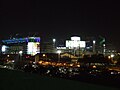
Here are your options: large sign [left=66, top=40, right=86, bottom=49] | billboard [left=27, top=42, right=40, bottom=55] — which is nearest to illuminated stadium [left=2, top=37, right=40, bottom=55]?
billboard [left=27, top=42, right=40, bottom=55]

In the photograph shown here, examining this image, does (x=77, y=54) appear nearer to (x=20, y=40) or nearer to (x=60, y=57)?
(x=60, y=57)

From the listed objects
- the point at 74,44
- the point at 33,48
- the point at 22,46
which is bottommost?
the point at 33,48

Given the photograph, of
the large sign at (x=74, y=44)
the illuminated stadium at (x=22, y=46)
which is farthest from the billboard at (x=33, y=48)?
the large sign at (x=74, y=44)

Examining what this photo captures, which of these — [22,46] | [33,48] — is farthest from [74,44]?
[22,46]

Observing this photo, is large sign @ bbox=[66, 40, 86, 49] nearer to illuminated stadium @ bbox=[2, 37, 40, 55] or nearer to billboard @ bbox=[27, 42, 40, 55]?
billboard @ bbox=[27, 42, 40, 55]

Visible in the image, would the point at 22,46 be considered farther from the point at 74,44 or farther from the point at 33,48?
the point at 74,44

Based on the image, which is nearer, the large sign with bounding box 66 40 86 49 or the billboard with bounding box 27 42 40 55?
the large sign with bounding box 66 40 86 49

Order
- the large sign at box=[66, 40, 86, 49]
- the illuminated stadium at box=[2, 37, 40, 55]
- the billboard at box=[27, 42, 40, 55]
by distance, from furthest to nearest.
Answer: the illuminated stadium at box=[2, 37, 40, 55] → the billboard at box=[27, 42, 40, 55] → the large sign at box=[66, 40, 86, 49]

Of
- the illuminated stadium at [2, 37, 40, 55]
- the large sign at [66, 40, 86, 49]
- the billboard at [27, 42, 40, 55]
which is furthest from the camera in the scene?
the illuminated stadium at [2, 37, 40, 55]

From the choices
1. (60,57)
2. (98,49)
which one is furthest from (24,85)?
(98,49)

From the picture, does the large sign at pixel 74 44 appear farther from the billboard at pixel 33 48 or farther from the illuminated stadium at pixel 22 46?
the illuminated stadium at pixel 22 46

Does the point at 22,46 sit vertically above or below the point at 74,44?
above

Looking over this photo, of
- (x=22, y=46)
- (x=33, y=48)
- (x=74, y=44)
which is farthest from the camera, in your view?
(x=22, y=46)

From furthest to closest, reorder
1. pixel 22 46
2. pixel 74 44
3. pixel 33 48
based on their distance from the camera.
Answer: pixel 22 46
pixel 33 48
pixel 74 44
